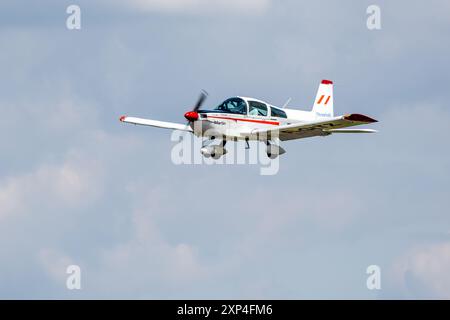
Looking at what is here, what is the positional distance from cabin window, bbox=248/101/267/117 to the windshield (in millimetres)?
345

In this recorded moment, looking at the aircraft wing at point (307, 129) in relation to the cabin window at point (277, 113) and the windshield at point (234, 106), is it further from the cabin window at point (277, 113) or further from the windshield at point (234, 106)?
the windshield at point (234, 106)

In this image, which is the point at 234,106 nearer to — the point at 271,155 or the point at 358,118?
the point at 271,155

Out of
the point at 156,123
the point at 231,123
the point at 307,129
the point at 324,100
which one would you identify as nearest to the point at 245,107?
the point at 231,123

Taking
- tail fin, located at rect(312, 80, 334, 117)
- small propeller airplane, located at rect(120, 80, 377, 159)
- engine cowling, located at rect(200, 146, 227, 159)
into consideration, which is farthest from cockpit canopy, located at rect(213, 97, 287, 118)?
tail fin, located at rect(312, 80, 334, 117)

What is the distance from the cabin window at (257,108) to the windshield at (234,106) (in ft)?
1.13

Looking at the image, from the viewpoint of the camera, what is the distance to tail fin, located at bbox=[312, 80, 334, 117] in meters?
62.4

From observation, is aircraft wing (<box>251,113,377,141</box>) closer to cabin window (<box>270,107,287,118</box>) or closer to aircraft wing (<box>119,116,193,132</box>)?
cabin window (<box>270,107,287,118</box>)

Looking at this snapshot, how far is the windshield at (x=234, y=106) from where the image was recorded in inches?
2226

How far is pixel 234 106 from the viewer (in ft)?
186
